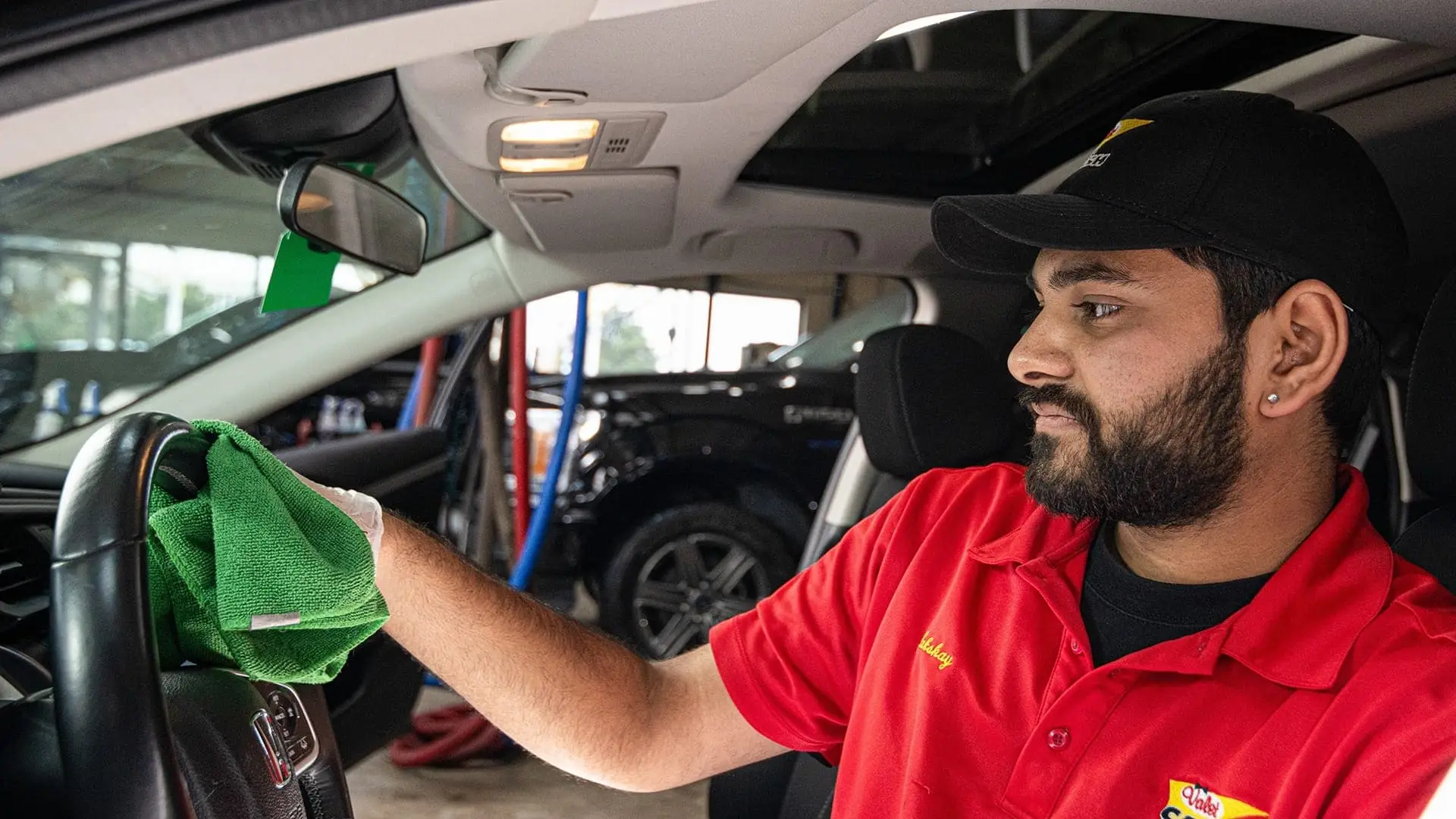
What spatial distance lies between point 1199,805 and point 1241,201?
2.05ft

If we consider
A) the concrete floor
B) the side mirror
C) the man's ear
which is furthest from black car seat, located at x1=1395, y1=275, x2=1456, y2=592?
the concrete floor

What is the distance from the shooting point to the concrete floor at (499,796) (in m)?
3.57

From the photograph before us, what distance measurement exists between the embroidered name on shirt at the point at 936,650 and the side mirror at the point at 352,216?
91 centimetres

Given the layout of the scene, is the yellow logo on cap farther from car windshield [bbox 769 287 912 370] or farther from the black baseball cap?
car windshield [bbox 769 287 912 370]

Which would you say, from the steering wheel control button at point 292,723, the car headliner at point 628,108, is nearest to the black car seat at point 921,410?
the car headliner at point 628,108

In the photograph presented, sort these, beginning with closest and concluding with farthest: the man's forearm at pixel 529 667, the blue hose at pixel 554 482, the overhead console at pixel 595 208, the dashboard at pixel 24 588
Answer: the dashboard at pixel 24 588 < the man's forearm at pixel 529 667 < the overhead console at pixel 595 208 < the blue hose at pixel 554 482

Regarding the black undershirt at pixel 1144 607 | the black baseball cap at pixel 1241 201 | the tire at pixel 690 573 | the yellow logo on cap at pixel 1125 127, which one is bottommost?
the tire at pixel 690 573

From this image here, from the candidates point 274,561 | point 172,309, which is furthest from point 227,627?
point 172,309

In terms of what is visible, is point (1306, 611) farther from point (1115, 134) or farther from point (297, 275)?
point (297, 275)

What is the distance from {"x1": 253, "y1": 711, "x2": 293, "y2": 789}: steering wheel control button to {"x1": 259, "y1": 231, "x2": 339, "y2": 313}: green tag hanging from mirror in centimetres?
55

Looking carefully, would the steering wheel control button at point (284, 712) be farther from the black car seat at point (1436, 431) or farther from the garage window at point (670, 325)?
the garage window at point (670, 325)

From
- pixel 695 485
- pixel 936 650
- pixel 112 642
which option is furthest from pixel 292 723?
pixel 695 485

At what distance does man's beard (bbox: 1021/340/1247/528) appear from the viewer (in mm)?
1390

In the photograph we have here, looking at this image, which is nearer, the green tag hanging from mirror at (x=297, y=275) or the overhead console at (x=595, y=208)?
the green tag hanging from mirror at (x=297, y=275)
